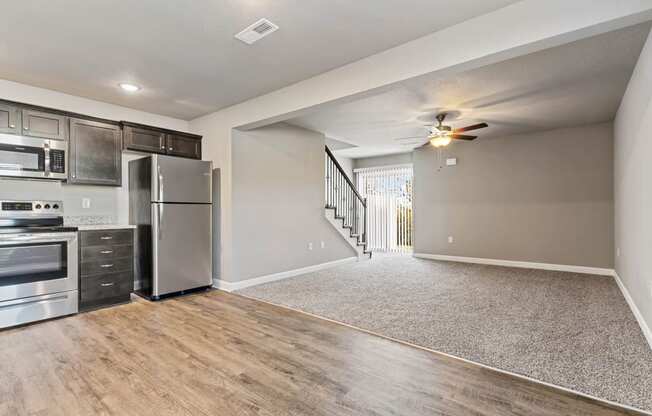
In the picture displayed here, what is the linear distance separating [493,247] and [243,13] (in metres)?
6.24

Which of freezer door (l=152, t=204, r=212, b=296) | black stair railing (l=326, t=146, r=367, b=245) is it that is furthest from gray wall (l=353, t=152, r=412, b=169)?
freezer door (l=152, t=204, r=212, b=296)

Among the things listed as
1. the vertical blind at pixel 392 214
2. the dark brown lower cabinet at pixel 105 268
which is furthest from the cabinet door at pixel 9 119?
the vertical blind at pixel 392 214

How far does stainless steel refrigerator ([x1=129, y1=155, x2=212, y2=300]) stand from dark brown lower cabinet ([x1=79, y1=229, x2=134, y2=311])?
0.80 feet

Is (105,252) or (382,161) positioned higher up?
(382,161)

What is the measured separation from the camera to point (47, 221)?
145 inches

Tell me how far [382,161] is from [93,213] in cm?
669

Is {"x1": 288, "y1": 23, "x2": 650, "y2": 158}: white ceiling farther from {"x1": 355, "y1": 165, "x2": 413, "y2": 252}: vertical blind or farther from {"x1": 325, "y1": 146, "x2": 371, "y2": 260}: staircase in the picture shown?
{"x1": 355, "y1": 165, "x2": 413, "y2": 252}: vertical blind

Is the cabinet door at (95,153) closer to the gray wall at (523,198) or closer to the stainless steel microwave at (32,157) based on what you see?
the stainless steel microwave at (32,157)

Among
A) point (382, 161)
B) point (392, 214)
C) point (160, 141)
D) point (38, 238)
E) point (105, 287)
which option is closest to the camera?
point (38, 238)

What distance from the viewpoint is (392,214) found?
8.74 meters

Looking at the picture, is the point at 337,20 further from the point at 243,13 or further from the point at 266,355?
the point at 266,355

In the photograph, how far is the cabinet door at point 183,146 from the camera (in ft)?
15.2

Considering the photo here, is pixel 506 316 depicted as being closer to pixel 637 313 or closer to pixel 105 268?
pixel 637 313

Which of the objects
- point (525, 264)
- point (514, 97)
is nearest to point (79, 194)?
point (514, 97)
